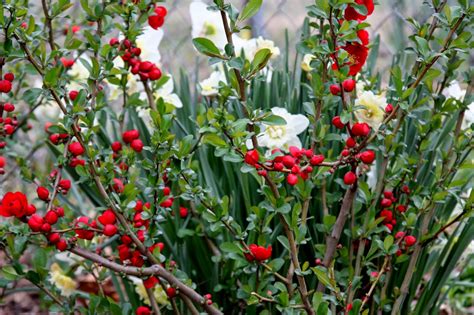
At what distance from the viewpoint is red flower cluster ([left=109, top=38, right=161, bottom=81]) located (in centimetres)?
110

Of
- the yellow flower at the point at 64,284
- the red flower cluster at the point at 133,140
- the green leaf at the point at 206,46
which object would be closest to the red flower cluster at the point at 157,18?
the red flower cluster at the point at 133,140

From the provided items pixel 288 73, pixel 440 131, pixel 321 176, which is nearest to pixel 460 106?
pixel 440 131

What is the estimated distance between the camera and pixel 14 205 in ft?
3.06

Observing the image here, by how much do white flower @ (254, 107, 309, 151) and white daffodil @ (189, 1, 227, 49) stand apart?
0.35 meters

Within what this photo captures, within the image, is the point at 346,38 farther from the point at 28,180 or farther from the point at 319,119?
the point at 28,180

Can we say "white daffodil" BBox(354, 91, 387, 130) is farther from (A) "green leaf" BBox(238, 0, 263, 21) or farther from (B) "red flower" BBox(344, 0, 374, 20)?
(A) "green leaf" BBox(238, 0, 263, 21)

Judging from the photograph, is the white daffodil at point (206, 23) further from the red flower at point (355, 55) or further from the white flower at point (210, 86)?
the red flower at point (355, 55)

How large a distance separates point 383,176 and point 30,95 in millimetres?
552

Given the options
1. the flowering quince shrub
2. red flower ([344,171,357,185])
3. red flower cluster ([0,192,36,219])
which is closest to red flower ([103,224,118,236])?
the flowering quince shrub

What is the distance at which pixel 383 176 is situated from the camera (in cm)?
109

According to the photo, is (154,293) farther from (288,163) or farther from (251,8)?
(251,8)

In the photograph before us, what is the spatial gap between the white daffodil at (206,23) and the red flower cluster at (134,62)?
294mm

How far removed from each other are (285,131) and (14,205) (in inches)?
18.2

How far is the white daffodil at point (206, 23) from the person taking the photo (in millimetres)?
1433
